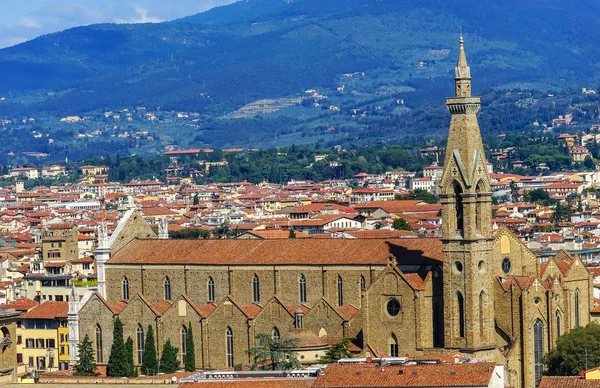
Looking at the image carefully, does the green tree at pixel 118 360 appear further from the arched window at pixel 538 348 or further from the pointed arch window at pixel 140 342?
the arched window at pixel 538 348

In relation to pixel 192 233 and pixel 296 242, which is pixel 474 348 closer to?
pixel 296 242

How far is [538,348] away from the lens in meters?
57.2

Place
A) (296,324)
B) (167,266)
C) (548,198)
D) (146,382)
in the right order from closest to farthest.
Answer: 1. (146,382)
2. (296,324)
3. (167,266)
4. (548,198)

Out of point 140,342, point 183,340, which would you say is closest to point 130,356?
point 140,342

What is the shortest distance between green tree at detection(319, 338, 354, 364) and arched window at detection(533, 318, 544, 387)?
560cm

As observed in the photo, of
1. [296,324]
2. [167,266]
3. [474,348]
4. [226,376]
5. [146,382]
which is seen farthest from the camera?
[167,266]

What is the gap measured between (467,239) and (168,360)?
1087 centimetres

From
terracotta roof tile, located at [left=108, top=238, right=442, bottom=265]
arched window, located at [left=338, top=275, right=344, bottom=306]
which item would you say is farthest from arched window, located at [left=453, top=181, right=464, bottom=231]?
arched window, located at [left=338, top=275, right=344, bottom=306]

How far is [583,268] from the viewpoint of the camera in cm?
6122

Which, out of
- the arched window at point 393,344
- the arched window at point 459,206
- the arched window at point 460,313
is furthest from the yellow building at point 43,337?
the arched window at point 459,206

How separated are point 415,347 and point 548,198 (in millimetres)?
101812

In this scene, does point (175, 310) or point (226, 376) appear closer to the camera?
point (226, 376)

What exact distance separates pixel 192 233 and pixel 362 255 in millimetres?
47256

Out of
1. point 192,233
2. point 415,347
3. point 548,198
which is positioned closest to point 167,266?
point 415,347
